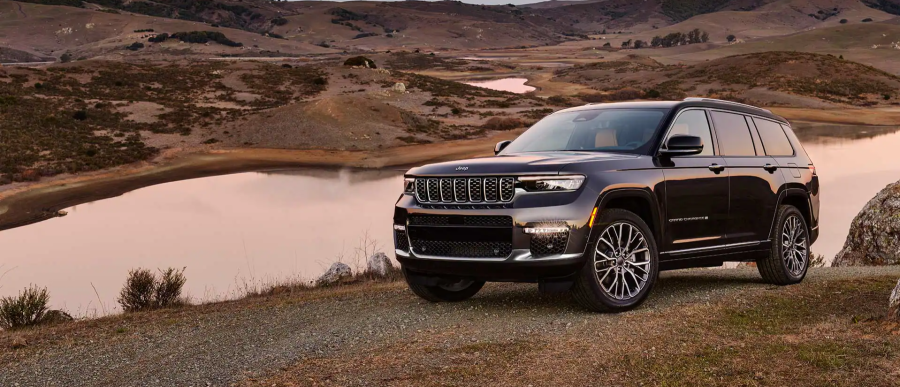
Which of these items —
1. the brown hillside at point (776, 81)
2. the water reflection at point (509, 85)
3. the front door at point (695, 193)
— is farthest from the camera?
the water reflection at point (509, 85)

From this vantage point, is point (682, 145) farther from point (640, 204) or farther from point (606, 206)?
point (606, 206)

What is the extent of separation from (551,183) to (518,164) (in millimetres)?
370

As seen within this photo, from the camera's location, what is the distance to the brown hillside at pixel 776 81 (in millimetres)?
78938

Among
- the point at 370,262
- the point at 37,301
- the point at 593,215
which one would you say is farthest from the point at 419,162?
the point at 593,215

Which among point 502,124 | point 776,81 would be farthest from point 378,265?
point 776,81

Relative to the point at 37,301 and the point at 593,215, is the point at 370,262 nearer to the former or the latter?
the point at 37,301

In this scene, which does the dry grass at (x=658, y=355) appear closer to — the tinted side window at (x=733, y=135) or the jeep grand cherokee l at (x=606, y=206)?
the jeep grand cherokee l at (x=606, y=206)

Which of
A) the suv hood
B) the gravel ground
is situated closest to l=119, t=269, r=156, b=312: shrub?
the gravel ground

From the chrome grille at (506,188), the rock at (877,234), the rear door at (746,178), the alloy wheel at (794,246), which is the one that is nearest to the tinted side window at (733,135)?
the rear door at (746,178)

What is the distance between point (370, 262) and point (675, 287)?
327 inches

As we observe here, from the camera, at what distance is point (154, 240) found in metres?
26.8

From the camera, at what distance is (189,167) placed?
41.9m

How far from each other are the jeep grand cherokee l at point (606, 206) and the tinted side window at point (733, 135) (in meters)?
0.02

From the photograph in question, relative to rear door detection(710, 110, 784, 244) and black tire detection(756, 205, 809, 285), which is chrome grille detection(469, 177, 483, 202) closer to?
rear door detection(710, 110, 784, 244)
